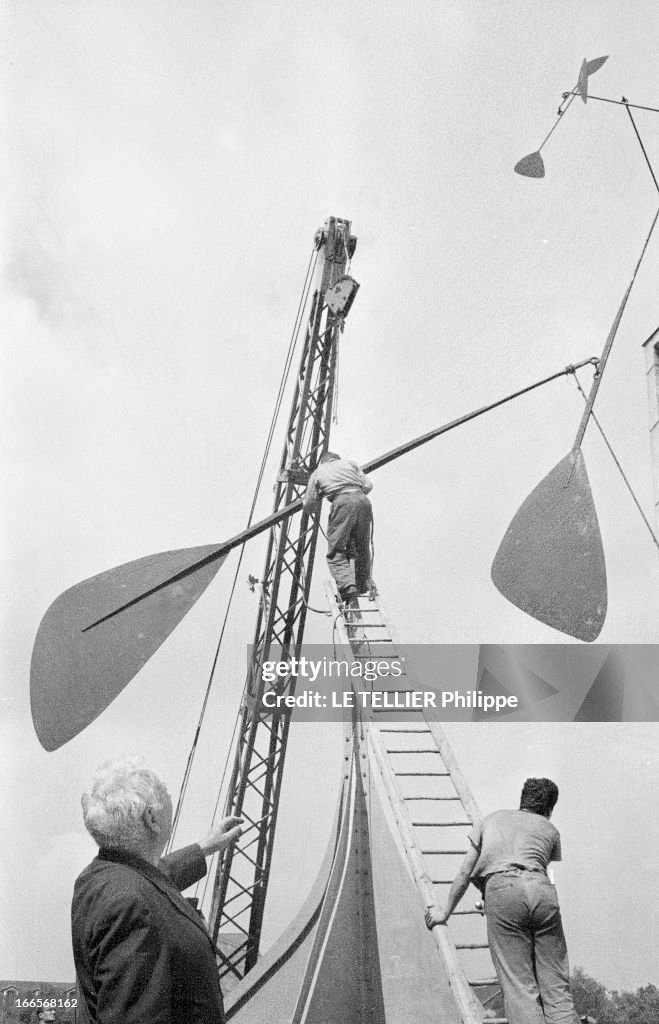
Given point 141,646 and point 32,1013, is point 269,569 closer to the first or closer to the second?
point 141,646

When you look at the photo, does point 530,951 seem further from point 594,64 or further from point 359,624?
point 594,64

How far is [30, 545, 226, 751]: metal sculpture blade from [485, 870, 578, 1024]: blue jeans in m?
2.53

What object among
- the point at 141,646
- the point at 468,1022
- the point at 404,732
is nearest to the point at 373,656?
the point at 404,732

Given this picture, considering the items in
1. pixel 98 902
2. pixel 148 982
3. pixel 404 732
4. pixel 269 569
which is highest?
pixel 269 569

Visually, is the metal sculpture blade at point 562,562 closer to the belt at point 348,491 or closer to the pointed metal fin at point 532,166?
the belt at point 348,491

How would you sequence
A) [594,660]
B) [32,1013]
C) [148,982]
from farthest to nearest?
[594,660], [32,1013], [148,982]

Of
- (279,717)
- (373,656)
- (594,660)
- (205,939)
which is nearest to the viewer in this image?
(205,939)

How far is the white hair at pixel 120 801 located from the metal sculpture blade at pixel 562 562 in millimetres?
3232

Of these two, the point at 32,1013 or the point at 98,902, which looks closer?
the point at 98,902

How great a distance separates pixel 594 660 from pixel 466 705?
2.76ft

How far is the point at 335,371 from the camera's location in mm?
6742

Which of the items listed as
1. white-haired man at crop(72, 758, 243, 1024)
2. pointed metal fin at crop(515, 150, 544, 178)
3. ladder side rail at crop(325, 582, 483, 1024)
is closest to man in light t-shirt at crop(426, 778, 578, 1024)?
ladder side rail at crop(325, 582, 483, 1024)

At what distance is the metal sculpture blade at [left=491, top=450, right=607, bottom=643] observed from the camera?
435 cm

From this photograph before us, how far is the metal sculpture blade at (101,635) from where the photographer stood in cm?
415
